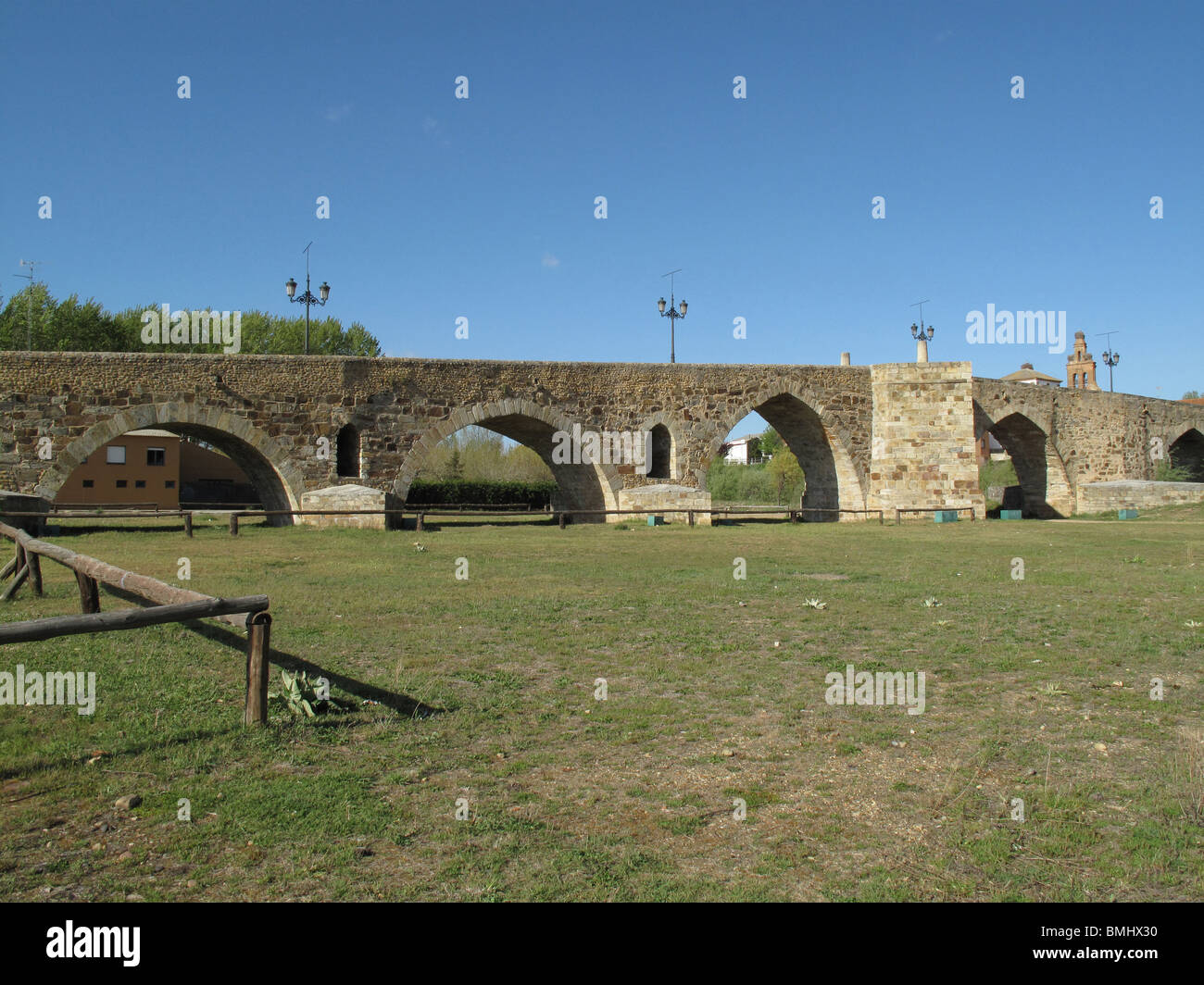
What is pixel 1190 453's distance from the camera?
4481 centimetres

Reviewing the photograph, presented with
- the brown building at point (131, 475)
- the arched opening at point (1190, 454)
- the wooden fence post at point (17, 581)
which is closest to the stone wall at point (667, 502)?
the wooden fence post at point (17, 581)

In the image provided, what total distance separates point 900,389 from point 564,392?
37.5 feet

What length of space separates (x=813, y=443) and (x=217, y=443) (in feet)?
62.6

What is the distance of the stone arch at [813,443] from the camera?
1122 inches

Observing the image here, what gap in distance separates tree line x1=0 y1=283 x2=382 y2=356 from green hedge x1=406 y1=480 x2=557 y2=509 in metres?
8.72

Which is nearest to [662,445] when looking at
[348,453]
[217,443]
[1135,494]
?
[348,453]

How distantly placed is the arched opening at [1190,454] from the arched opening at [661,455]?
2984 centimetres

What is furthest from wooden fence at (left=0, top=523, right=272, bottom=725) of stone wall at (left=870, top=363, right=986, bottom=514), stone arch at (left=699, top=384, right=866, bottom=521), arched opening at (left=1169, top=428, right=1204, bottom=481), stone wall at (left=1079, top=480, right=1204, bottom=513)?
arched opening at (left=1169, top=428, right=1204, bottom=481)

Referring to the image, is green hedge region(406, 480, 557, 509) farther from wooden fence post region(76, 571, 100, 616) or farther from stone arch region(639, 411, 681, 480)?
wooden fence post region(76, 571, 100, 616)

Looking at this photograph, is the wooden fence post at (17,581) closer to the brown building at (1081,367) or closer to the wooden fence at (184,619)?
the wooden fence at (184,619)

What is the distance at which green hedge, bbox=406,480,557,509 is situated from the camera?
40500 millimetres

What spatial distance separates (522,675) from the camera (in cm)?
690

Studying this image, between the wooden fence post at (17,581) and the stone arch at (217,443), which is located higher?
the stone arch at (217,443)
